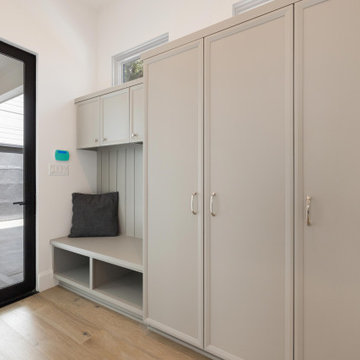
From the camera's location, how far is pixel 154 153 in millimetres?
1670

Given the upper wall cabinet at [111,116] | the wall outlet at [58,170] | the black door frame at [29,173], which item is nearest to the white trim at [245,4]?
the upper wall cabinet at [111,116]

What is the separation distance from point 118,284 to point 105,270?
176 mm

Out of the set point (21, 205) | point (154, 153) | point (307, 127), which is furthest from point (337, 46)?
point (21, 205)

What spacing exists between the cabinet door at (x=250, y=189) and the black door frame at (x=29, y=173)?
1812mm

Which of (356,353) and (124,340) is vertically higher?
(356,353)

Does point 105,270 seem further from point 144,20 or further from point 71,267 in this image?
point 144,20

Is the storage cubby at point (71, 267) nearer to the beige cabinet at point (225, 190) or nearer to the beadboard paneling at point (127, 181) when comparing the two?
the beadboard paneling at point (127, 181)

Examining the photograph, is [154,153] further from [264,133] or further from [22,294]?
[22,294]

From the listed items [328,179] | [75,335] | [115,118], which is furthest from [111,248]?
[328,179]

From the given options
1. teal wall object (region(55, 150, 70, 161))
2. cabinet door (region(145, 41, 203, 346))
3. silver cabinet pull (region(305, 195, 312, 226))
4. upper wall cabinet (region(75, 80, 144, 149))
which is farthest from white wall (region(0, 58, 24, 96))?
silver cabinet pull (region(305, 195, 312, 226))

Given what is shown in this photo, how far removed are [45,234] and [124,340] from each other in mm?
1334

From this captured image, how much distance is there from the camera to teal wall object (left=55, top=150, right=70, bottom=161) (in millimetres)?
2483

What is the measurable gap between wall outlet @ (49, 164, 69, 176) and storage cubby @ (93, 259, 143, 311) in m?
0.99

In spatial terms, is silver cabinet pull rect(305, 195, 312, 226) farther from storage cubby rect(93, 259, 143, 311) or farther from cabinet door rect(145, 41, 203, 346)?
storage cubby rect(93, 259, 143, 311)
